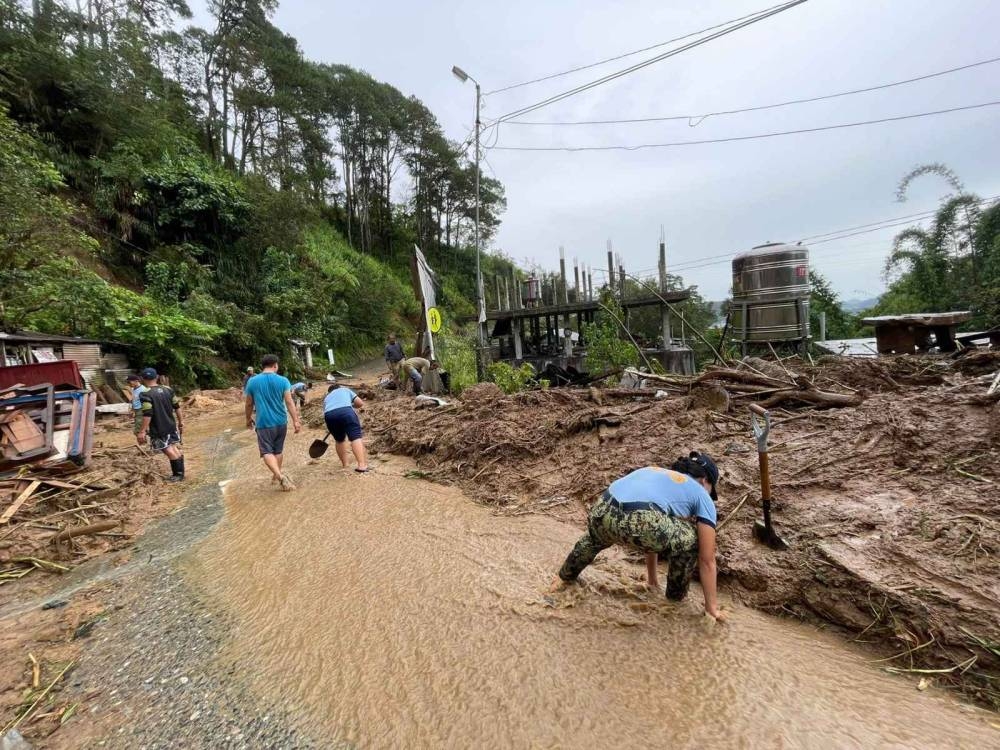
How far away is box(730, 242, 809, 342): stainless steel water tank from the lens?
827 centimetres

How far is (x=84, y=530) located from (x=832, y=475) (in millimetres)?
6534

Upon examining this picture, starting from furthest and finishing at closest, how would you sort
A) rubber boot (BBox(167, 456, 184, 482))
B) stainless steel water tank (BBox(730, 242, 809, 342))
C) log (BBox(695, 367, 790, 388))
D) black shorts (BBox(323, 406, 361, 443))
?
stainless steel water tank (BBox(730, 242, 809, 342)) < rubber boot (BBox(167, 456, 184, 482)) < black shorts (BBox(323, 406, 361, 443)) < log (BBox(695, 367, 790, 388))

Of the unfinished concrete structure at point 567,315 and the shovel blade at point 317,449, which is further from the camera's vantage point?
the unfinished concrete structure at point 567,315

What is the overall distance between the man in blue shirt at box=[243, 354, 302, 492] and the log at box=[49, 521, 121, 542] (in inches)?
56.6

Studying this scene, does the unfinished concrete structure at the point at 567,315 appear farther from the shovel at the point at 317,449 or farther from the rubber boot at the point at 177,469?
the rubber boot at the point at 177,469

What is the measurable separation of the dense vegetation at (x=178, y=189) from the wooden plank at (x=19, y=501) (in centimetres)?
729

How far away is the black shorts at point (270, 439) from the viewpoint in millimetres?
5254

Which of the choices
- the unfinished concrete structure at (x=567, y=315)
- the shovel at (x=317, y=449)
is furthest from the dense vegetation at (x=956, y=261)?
the shovel at (x=317, y=449)

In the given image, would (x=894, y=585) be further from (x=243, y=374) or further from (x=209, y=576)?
(x=243, y=374)

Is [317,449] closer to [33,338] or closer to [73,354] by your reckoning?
[33,338]

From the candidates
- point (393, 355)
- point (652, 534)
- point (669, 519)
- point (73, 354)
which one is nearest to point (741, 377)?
point (669, 519)

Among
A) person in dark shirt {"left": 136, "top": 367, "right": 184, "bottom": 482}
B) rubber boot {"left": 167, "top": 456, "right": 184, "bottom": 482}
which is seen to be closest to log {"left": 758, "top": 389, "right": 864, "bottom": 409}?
person in dark shirt {"left": 136, "top": 367, "right": 184, "bottom": 482}

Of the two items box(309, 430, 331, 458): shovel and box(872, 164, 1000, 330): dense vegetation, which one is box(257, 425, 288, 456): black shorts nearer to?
box(309, 430, 331, 458): shovel

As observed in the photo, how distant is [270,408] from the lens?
523 centimetres
